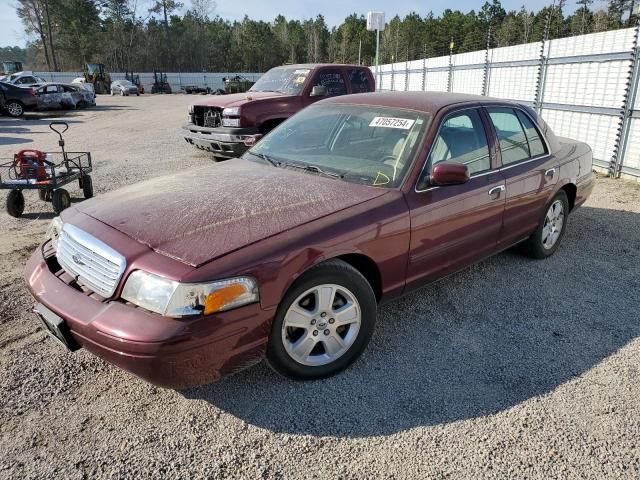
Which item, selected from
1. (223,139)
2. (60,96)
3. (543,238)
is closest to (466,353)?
(543,238)

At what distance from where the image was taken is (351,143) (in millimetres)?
3752

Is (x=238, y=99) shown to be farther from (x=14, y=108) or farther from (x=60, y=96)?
(x=60, y=96)

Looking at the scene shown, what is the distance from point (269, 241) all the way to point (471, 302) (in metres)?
2.11

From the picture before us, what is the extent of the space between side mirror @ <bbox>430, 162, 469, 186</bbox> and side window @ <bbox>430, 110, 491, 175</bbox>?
0.16 metres

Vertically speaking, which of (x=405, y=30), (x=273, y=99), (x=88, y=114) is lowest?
(x=88, y=114)

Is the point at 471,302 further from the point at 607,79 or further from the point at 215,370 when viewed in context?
→ the point at 607,79

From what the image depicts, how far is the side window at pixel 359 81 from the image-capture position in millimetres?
9883

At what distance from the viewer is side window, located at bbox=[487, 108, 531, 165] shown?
4.07 m

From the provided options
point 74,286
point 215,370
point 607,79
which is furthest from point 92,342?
point 607,79

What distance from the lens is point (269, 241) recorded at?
2574 mm

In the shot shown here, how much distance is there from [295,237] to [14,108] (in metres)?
23.6

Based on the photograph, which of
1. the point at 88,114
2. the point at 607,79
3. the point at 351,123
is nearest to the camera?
the point at 351,123

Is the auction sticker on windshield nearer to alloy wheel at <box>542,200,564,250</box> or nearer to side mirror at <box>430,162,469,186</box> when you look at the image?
side mirror at <box>430,162,469,186</box>

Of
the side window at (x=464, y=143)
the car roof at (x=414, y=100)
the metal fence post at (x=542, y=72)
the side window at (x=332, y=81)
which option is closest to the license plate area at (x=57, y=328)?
the side window at (x=464, y=143)
